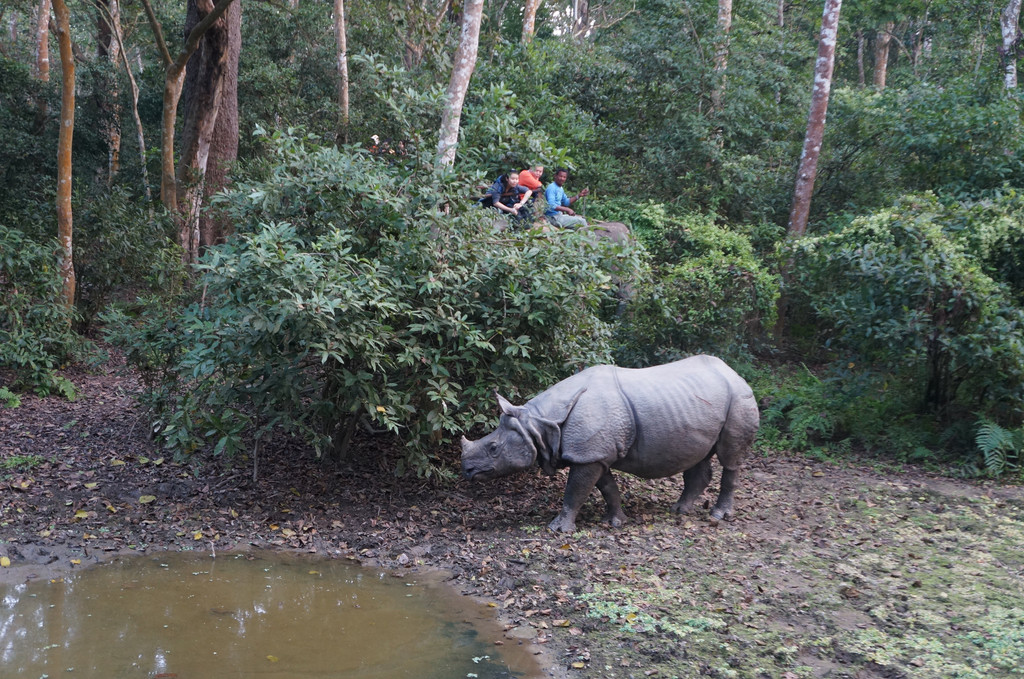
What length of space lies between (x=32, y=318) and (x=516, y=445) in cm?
711

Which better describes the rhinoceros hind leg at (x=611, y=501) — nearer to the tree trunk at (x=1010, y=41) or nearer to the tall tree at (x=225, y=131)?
the tall tree at (x=225, y=131)

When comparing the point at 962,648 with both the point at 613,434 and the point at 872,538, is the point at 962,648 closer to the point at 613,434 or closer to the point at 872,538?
the point at 872,538

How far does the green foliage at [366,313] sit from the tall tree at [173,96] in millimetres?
3888

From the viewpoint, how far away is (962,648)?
516 cm

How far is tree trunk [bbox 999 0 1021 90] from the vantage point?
14.6 m

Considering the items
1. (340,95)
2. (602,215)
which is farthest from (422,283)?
(340,95)

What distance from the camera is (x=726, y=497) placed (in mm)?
7785

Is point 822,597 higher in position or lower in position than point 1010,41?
lower

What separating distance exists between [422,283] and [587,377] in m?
1.65

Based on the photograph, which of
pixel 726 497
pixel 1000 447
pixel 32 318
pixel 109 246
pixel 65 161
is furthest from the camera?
pixel 109 246

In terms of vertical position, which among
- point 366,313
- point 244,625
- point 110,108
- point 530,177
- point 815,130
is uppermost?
point 110,108

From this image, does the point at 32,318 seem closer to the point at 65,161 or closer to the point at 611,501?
the point at 65,161

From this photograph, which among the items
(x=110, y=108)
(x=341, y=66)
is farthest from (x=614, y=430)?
(x=110, y=108)

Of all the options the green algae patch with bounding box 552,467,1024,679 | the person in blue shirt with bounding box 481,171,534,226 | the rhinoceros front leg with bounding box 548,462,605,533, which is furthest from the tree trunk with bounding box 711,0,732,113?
the rhinoceros front leg with bounding box 548,462,605,533
